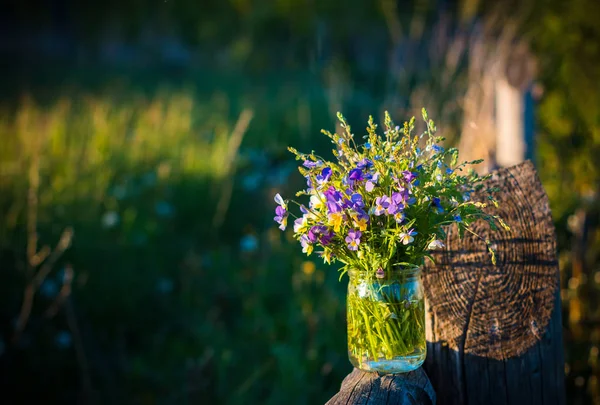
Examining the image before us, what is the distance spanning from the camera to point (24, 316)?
2717 millimetres

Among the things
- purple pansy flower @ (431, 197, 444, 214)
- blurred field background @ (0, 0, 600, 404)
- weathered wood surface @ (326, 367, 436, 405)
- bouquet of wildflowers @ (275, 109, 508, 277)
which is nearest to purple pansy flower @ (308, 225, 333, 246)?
bouquet of wildflowers @ (275, 109, 508, 277)

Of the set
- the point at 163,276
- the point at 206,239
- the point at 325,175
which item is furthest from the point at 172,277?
the point at 325,175

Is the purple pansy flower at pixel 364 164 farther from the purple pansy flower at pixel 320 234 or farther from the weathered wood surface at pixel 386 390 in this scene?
the weathered wood surface at pixel 386 390

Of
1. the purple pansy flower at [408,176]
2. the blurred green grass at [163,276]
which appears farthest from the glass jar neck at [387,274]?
the blurred green grass at [163,276]

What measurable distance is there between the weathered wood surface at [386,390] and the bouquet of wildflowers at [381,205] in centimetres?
25

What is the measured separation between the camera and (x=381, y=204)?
1.23m

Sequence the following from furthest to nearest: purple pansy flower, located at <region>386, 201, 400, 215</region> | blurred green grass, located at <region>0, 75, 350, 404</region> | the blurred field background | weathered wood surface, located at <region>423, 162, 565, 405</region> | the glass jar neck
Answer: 1. blurred green grass, located at <region>0, 75, 350, 404</region>
2. the blurred field background
3. weathered wood surface, located at <region>423, 162, 565, 405</region>
4. the glass jar neck
5. purple pansy flower, located at <region>386, 201, 400, 215</region>

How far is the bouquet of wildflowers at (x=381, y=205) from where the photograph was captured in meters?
1.23

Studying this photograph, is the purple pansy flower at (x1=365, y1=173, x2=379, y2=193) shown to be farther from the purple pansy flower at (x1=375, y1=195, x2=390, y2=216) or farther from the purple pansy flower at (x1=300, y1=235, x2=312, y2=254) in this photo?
the purple pansy flower at (x1=300, y1=235, x2=312, y2=254)

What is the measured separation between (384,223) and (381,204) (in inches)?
3.4

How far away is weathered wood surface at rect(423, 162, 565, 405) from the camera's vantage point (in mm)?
1495

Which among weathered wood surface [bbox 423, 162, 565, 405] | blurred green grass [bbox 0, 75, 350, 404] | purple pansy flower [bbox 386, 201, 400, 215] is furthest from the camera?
blurred green grass [bbox 0, 75, 350, 404]

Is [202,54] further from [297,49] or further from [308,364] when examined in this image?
[308,364]

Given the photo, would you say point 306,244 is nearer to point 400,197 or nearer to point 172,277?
point 400,197
